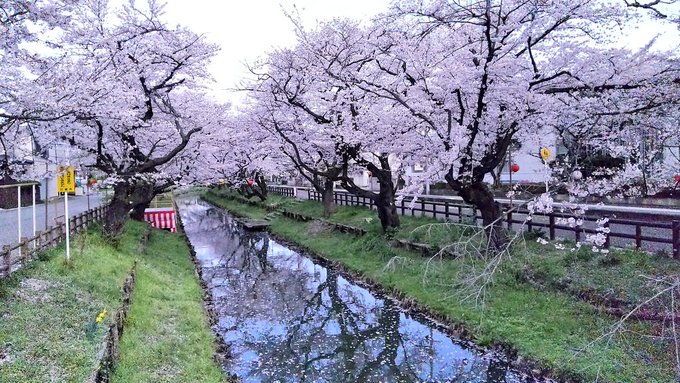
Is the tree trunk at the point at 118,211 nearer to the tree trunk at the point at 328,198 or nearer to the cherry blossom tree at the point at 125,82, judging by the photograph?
the cherry blossom tree at the point at 125,82

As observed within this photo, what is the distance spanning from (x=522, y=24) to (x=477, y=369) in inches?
282

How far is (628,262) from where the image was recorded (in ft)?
33.3

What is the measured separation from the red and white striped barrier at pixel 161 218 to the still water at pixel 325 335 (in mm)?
10032

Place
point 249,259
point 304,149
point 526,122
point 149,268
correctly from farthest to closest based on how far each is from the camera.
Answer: point 304,149 → point 249,259 → point 149,268 → point 526,122

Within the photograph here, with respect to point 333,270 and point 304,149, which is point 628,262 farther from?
point 304,149

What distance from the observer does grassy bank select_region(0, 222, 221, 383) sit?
615cm

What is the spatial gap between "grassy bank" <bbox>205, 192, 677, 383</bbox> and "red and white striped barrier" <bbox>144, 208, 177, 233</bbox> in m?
15.2

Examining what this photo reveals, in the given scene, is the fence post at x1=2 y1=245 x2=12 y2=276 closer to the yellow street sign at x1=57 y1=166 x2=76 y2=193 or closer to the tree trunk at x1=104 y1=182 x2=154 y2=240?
the yellow street sign at x1=57 y1=166 x2=76 y2=193

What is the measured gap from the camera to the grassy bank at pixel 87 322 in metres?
6.15

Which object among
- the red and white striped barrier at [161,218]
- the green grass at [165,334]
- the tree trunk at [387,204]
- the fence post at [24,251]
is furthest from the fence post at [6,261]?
the red and white striped barrier at [161,218]

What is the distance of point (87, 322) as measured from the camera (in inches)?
305

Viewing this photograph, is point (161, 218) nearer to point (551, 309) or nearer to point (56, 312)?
point (56, 312)

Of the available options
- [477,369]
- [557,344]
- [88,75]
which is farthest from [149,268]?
[557,344]

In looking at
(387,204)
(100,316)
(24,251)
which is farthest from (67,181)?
(387,204)
